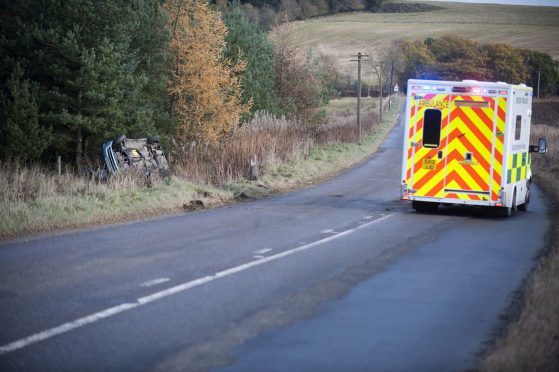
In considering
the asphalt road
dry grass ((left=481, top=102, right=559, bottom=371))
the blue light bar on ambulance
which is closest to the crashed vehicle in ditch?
the asphalt road

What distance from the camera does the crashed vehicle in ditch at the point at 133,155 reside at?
23.4 meters

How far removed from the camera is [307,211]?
17.0 metres

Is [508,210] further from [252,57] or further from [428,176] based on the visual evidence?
[252,57]

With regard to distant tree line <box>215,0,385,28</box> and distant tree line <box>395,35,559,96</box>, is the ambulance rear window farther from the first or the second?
distant tree line <box>215,0,385,28</box>

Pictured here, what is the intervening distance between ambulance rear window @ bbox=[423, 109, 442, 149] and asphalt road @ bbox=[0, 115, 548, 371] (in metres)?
2.67

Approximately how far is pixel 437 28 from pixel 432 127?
114 meters

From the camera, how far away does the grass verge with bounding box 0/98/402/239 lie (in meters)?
13.0

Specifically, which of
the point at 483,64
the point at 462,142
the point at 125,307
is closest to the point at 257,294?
the point at 125,307

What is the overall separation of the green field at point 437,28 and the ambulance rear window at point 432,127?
9004cm

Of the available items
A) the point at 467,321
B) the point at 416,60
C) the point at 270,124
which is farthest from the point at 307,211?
the point at 416,60

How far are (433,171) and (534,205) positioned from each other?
4.86 m

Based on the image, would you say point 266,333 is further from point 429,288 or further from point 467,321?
point 429,288

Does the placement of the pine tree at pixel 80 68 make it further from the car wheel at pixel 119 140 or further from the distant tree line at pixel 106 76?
the car wheel at pixel 119 140

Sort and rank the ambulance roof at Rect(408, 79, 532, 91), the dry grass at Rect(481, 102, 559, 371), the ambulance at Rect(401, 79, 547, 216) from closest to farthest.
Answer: the dry grass at Rect(481, 102, 559, 371), the ambulance roof at Rect(408, 79, 532, 91), the ambulance at Rect(401, 79, 547, 216)
